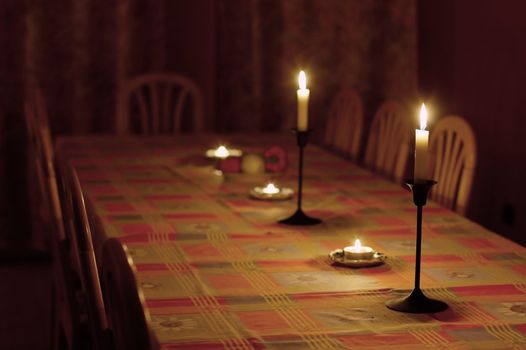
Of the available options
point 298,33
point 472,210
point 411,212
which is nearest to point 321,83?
point 298,33

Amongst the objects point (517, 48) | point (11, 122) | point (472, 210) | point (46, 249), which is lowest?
point (46, 249)

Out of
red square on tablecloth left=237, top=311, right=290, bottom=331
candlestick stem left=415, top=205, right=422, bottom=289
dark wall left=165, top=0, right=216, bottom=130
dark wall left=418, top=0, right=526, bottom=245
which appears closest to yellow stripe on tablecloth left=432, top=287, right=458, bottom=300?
candlestick stem left=415, top=205, right=422, bottom=289

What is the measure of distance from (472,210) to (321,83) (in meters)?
1.05

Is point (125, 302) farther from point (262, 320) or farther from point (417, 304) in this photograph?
point (417, 304)

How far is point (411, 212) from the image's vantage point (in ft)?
8.48

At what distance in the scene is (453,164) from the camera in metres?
2.90

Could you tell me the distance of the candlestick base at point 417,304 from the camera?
5.70ft

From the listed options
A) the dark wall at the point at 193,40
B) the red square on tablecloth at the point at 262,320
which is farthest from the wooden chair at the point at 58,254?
the dark wall at the point at 193,40

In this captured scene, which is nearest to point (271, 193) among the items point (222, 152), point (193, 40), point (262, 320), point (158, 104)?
point (222, 152)

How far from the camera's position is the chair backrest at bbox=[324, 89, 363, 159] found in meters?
3.92

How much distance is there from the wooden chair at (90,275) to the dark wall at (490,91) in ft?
7.44

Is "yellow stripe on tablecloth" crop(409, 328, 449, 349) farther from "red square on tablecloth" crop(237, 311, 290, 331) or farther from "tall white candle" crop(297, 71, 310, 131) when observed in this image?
"tall white candle" crop(297, 71, 310, 131)

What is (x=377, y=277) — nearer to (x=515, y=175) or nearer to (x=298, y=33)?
(x=515, y=175)

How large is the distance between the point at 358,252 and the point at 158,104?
2658 mm
